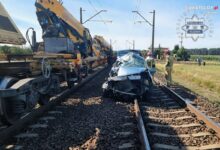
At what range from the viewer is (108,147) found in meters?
5.62

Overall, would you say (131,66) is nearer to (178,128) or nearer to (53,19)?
(178,128)

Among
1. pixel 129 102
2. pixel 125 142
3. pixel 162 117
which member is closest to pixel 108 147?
pixel 125 142

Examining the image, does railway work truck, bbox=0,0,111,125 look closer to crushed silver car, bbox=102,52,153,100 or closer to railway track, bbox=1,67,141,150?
railway track, bbox=1,67,141,150

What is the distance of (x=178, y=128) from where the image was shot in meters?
7.23

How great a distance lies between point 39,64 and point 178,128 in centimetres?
438

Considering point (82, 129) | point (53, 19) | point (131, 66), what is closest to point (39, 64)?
point (82, 129)

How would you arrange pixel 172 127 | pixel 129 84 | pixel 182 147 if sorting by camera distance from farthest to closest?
pixel 129 84 < pixel 172 127 < pixel 182 147

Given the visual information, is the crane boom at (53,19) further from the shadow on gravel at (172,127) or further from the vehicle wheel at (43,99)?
the shadow on gravel at (172,127)

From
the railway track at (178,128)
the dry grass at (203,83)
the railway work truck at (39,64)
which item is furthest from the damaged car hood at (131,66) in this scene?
the dry grass at (203,83)

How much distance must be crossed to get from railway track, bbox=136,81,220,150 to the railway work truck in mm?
2850

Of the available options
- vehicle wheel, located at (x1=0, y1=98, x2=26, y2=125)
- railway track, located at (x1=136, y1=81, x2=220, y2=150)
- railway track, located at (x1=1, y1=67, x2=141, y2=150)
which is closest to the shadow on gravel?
railway track, located at (x1=136, y1=81, x2=220, y2=150)

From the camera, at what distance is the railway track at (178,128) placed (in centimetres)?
602

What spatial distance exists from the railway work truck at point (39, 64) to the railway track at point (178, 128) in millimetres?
2850

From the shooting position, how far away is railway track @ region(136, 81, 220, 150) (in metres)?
6.02
